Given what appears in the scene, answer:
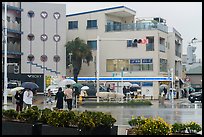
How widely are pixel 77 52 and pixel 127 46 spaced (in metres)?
6.51

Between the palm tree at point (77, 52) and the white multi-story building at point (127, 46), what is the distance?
2309 millimetres

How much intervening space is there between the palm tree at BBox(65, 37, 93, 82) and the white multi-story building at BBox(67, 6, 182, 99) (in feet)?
7.57

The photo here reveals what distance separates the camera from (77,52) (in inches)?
2188

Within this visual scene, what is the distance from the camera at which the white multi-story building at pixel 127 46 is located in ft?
180

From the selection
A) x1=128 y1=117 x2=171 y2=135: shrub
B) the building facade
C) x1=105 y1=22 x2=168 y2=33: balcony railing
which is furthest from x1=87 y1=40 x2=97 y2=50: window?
x1=128 y1=117 x2=171 y2=135: shrub

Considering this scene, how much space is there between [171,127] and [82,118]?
2.12 metres

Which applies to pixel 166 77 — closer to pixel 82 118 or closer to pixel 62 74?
pixel 62 74

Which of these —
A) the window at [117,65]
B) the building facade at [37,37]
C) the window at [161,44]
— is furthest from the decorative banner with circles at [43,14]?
the window at [161,44]

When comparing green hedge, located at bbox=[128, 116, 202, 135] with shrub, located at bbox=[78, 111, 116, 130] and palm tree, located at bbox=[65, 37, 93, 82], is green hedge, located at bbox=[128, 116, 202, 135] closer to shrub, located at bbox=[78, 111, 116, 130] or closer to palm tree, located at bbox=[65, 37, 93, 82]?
shrub, located at bbox=[78, 111, 116, 130]

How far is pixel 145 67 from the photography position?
182 ft

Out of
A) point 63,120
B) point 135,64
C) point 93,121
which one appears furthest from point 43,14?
point 93,121

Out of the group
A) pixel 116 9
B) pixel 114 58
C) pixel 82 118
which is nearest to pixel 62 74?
pixel 114 58

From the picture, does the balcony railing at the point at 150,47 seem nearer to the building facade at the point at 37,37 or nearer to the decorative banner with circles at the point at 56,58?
the building facade at the point at 37,37

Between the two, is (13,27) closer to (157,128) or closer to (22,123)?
(22,123)
